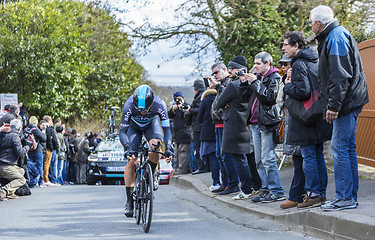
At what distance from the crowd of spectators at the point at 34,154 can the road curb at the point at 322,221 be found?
5951mm

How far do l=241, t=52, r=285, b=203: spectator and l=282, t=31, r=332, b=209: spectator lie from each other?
0.90 meters

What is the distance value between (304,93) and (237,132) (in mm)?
2486

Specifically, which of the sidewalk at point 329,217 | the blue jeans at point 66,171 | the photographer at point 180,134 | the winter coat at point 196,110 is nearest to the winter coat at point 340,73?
the sidewalk at point 329,217

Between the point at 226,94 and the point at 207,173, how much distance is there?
211 inches

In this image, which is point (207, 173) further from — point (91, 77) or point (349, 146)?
point (91, 77)

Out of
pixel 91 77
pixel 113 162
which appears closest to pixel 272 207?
pixel 113 162

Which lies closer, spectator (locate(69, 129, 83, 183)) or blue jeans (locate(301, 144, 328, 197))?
blue jeans (locate(301, 144, 328, 197))

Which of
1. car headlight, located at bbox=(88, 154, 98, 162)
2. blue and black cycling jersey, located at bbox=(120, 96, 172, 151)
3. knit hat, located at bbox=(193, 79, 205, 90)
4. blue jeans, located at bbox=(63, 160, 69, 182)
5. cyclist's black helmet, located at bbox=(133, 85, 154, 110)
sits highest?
knit hat, located at bbox=(193, 79, 205, 90)

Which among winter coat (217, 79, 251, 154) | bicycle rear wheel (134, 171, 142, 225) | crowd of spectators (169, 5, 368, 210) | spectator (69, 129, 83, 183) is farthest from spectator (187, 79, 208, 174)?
spectator (69, 129, 83, 183)

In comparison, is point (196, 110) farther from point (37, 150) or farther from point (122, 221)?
point (122, 221)

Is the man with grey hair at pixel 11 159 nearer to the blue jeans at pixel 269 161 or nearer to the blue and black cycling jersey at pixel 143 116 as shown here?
the blue and black cycling jersey at pixel 143 116

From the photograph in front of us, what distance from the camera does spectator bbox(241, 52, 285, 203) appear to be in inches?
330

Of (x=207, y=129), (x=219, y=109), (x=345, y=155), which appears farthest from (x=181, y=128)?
(x=345, y=155)

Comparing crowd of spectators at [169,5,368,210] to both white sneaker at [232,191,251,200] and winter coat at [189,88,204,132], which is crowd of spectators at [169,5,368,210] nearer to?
white sneaker at [232,191,251,200]
